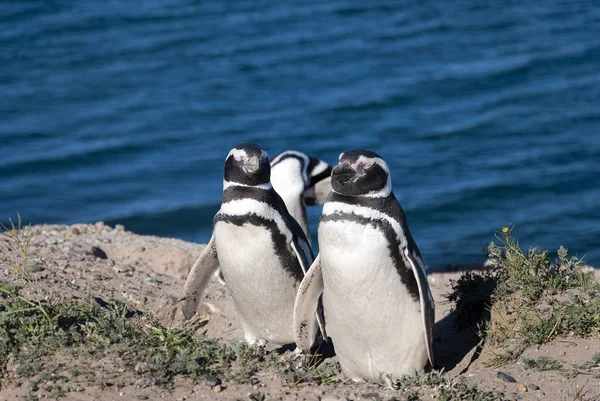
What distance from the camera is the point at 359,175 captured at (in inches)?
225

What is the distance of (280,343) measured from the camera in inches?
265

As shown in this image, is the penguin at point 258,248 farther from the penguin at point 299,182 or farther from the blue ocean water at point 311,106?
the blue ocean water at point 311,106

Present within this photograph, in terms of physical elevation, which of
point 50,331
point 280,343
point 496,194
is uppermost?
point 50,331

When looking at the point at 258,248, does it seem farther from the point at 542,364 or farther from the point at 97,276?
the point at 542,364

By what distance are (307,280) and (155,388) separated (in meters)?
1.18

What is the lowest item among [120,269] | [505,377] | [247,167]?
[505,377]

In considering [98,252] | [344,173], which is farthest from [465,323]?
[98,252]

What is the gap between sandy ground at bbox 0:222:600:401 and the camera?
214 inches

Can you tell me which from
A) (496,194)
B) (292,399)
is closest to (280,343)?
(292,399)

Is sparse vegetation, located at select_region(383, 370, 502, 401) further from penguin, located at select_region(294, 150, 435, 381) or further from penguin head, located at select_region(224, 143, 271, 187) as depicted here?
penguin head, located at select_region(224, 143, 271, 187)

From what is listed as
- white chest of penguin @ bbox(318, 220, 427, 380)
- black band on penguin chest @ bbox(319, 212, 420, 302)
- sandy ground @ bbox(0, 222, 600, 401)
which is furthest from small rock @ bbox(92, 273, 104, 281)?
black band on penguin chest @ bbox(319, 212, 420, 302)

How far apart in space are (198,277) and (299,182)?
243 centimetres

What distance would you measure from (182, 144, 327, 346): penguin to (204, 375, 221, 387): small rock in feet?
3.17

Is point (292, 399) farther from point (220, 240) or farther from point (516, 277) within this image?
point (516, 277)
